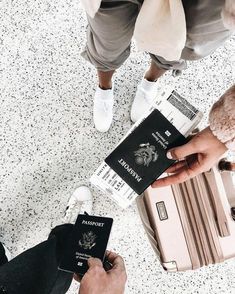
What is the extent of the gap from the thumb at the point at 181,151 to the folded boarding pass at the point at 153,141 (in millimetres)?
46

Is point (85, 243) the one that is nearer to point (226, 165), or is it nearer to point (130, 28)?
point (226, 165)

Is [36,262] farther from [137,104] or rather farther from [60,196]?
[137,104]

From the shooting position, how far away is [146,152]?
1.06 metres

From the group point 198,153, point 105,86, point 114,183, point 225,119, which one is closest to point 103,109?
point 105,86

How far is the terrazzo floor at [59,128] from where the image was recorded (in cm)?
144

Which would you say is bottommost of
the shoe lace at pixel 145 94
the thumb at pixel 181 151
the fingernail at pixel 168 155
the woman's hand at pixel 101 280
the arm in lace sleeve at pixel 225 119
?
the woman's hand at pixel 101 280

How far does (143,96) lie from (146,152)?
1.29ft

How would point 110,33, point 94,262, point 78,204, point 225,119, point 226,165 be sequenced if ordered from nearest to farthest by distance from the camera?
point 225,119 → point 110,33 → point 94,262 → point 226,165 → point 78,204

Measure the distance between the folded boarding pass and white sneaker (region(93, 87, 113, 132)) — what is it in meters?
0.29

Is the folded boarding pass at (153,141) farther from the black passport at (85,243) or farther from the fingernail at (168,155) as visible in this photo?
the black passport at (85,243)

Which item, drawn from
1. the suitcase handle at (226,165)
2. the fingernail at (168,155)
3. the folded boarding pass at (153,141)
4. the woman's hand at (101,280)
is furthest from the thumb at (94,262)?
the suitcase handle at (226,165)

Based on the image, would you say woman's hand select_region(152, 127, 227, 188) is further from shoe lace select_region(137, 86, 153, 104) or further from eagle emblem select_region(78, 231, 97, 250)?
shoe lace select_region(137, 86, 153, 104)

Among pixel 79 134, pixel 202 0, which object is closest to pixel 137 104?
pixel 79 134

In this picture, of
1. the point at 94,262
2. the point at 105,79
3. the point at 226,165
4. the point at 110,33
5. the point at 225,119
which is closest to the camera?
the point at 225,119
